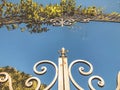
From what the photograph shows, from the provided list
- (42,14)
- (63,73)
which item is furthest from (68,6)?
(63,73)

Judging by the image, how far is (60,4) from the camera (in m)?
6.98

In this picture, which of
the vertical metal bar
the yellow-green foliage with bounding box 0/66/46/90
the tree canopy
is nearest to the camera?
the vertical metal bar

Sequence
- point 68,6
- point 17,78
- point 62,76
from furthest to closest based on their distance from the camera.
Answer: point 17,78 → point 68,6 → point 62,76

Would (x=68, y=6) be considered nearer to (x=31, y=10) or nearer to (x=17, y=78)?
(x=31, y=10)

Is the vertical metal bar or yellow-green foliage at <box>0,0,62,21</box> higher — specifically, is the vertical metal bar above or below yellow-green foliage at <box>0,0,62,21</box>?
below

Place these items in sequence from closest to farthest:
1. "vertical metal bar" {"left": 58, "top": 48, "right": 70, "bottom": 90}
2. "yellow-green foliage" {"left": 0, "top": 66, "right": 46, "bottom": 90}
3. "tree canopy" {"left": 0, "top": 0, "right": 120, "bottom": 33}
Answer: "vertical metal bar" {"left": 58, "top": 48, "right": 70, "bottom": 90}, "tree canopy" {"left": 0, "top": 0, "right": 120, "bottom": 33}, "yellow-green foliage" {"left": 0, "top": 66, "right": 46, "bottom": 90}

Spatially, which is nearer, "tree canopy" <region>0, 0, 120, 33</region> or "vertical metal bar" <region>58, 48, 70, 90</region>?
"vertical metal bar" <region>58, 48, 70, 90</region>

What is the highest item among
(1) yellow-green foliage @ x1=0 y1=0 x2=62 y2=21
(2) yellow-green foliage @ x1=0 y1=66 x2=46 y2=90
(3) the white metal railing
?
(1) yellow-green foliage @ x1=0 y1=0 x2=62 y2=21

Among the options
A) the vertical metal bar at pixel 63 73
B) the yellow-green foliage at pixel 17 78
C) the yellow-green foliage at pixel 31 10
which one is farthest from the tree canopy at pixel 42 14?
the yellow-green foliage at pixel 17 78

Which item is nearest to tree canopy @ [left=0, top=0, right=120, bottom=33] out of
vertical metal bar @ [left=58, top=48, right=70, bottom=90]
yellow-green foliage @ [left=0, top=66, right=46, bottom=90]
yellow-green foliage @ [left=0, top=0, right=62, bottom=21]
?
yellow-green foliage @ [left=0, top=0, right=62, bottom=21]

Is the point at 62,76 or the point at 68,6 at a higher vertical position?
the point at 68,6

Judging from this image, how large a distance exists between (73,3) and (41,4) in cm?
61

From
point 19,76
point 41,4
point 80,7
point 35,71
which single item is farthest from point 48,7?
point 19,76

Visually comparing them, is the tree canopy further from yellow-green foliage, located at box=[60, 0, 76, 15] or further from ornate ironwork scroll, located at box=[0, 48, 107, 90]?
ornate ironwork scroll, located at box=[0, 48, 107, 90]
